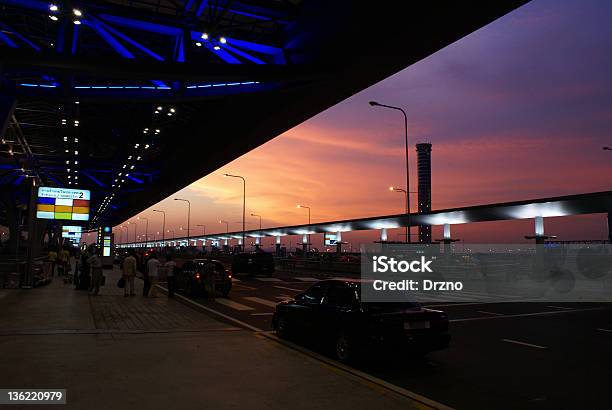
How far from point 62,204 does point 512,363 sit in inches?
937

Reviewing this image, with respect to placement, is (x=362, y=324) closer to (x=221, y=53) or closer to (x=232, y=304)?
(x=232, y=304)

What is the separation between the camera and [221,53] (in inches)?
713

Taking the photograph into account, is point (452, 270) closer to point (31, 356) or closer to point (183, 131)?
point (183, 131)

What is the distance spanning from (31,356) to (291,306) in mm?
5096

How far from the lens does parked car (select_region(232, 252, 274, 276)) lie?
125ft

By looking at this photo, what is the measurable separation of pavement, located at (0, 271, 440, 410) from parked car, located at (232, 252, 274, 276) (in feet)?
82.2

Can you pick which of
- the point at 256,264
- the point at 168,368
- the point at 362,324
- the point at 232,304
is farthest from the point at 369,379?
the point at 256,264

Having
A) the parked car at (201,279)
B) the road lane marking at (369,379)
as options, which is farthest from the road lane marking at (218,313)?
the road lane marking at (369,379)

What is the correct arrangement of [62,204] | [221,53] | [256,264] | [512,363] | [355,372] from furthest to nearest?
[256,264], [62,204], [221,53], [512,363], [355,372]

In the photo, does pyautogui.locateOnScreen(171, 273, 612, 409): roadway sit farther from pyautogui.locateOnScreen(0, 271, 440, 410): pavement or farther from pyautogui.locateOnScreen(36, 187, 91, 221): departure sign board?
pyautogui.locateOnScreen(36, 187, 91, 221): departure sign board

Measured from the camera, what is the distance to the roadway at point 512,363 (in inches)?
274

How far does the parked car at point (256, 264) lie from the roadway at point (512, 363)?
70.8 feet

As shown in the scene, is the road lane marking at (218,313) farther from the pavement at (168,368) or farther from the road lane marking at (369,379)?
the road lane marking at (369,379)

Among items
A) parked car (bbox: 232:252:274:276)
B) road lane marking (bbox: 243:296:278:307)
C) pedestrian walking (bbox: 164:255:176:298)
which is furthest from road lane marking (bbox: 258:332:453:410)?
parked car (bbox: 232:252:274:276)
